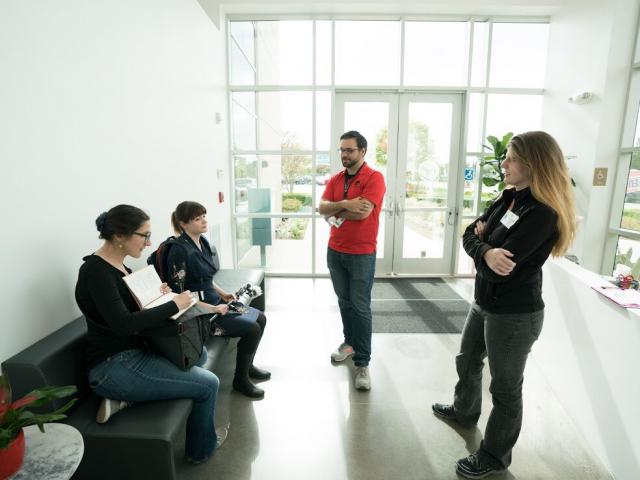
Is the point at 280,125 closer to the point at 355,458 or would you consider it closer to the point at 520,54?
the point at 520,54

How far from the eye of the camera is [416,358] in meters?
3.14

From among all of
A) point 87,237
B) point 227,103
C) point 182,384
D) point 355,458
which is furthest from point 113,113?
point 227,103

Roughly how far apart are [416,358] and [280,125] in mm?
3735

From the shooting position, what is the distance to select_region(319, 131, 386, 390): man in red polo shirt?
8.62 ft

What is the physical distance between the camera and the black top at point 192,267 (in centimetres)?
232

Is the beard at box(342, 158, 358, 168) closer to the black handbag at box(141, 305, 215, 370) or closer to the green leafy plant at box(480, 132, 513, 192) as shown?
the black handbag at box(141, 305, 215, 370)

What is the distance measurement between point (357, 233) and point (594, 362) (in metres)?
1.61

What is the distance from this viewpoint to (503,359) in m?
1.74

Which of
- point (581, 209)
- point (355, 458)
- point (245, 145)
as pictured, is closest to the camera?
Answer: point (355, 458)

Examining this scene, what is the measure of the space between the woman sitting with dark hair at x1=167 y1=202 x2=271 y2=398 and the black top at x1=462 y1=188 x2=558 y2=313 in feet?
5.10

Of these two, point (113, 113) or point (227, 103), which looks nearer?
point (113, 113)

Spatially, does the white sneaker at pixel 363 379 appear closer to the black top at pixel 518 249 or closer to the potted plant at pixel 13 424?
the black top at pixel 518 249

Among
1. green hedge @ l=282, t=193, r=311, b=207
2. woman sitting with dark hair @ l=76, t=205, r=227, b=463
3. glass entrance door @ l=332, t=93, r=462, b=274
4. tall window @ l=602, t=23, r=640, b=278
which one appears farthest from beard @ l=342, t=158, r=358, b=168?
tall window @ l=602, t=23, r=640, b=278

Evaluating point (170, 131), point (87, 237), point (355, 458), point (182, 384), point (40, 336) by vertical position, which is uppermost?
point (170, 131)
